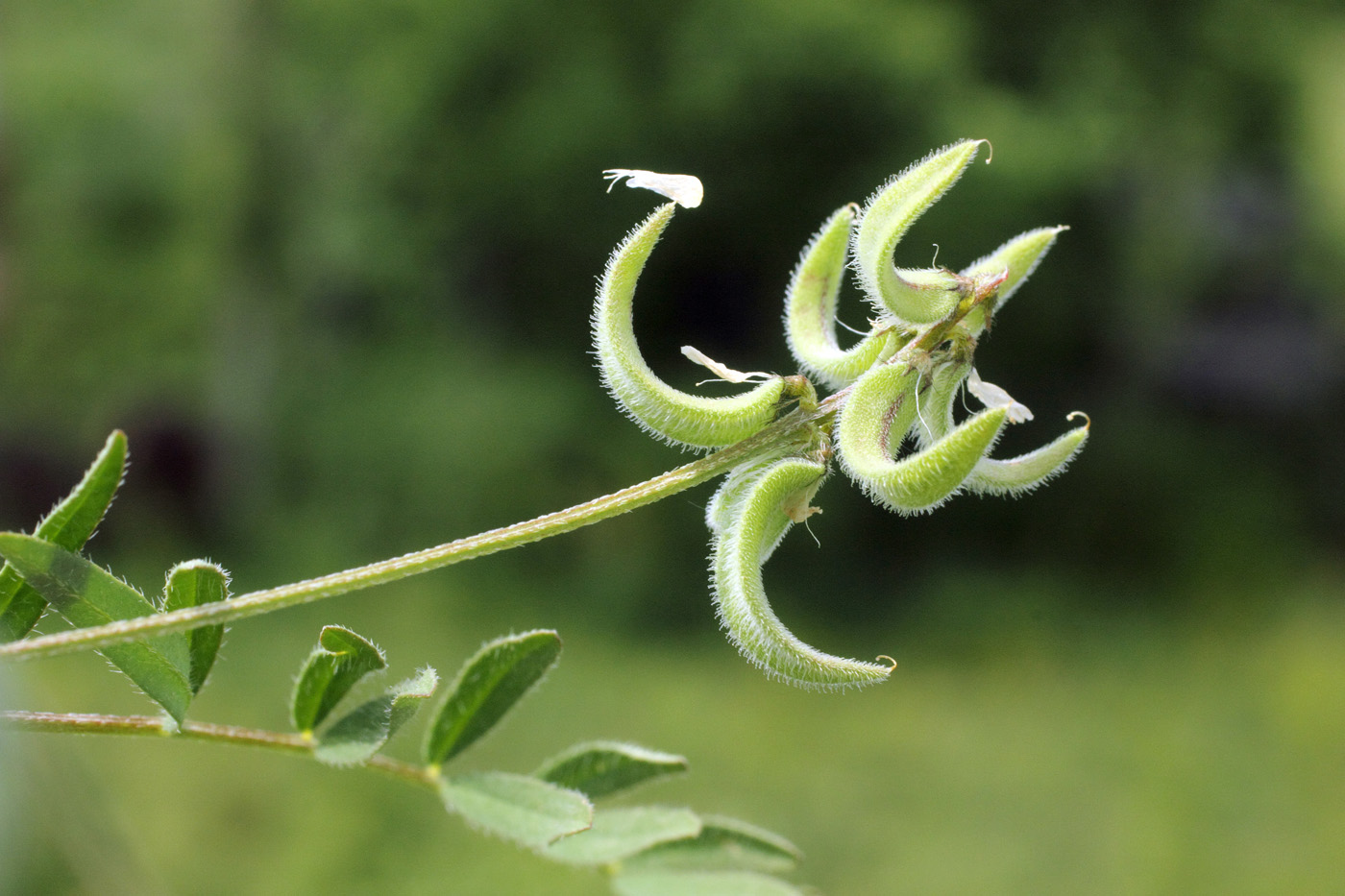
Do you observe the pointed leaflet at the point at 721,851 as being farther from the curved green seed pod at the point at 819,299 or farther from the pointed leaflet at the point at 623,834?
the curved green seed pod at the point at 819,299

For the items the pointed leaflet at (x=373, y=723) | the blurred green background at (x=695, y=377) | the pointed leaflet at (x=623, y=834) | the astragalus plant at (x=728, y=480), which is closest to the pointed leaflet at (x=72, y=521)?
the astragalus plant at (x=728, y=480)

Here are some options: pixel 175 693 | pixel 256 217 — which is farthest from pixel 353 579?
pixel 256 217

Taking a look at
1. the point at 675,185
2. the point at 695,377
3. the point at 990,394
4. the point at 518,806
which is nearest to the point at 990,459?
the point at 990,394

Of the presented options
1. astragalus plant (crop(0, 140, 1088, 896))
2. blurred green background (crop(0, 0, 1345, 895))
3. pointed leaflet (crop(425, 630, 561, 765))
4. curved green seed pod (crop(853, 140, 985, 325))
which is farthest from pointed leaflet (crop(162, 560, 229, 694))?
blurred green background (crop(0, 0, 1345, 895))

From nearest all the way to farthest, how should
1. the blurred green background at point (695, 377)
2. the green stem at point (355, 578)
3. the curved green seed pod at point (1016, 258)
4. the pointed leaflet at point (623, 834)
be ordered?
the green stem at point (355, 578) → the curved green seed pod at point (1016, 258) → the pointed leaflet at point (623, 834) → the blurred green background at point (695, 377)

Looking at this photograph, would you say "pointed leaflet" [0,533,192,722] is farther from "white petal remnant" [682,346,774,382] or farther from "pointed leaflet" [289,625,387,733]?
"white petal remnant" [682,346,774,382]

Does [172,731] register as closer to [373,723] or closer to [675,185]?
[373,723]
